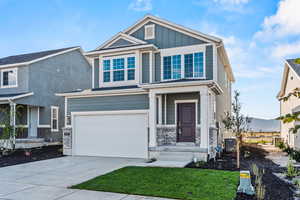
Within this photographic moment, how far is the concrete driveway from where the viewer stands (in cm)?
596

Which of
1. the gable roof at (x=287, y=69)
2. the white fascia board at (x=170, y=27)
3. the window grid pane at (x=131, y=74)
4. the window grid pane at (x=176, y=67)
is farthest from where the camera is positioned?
the gable roof at (x=287, y=69)

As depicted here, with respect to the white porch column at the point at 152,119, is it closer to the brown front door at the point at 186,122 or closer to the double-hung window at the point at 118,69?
the brown front door at the point at 186,122

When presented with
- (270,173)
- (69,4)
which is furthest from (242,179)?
(69,4)

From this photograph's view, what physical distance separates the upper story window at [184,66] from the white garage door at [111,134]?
2.78 metres

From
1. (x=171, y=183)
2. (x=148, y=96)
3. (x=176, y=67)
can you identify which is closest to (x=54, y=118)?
(x=148, y=96)

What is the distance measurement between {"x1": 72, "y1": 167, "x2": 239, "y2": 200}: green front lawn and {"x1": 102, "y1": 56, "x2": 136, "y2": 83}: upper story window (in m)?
6.73

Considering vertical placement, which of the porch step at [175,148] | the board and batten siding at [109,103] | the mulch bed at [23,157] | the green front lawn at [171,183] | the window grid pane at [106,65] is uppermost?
the window grid pane at [106,65]

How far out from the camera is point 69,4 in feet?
44.8

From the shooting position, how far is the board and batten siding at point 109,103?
1279 centimetres

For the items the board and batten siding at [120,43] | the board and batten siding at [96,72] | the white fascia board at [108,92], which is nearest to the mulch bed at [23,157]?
the white fascia board at [108,92]

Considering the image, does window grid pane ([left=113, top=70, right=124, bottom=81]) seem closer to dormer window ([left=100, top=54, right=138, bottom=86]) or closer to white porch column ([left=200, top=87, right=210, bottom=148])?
dormer window ([left=100, top=54, right=138, bottom=86])

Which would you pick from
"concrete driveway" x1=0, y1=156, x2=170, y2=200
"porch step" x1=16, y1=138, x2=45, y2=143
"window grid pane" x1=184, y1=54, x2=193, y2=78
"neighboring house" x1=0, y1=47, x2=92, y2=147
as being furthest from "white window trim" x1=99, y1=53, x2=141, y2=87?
"porch step" x1=16, y1=138, x2=45, y2=143

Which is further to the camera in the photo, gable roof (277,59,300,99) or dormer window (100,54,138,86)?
gable roof (277,59,300,99)

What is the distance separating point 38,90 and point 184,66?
1092cm
